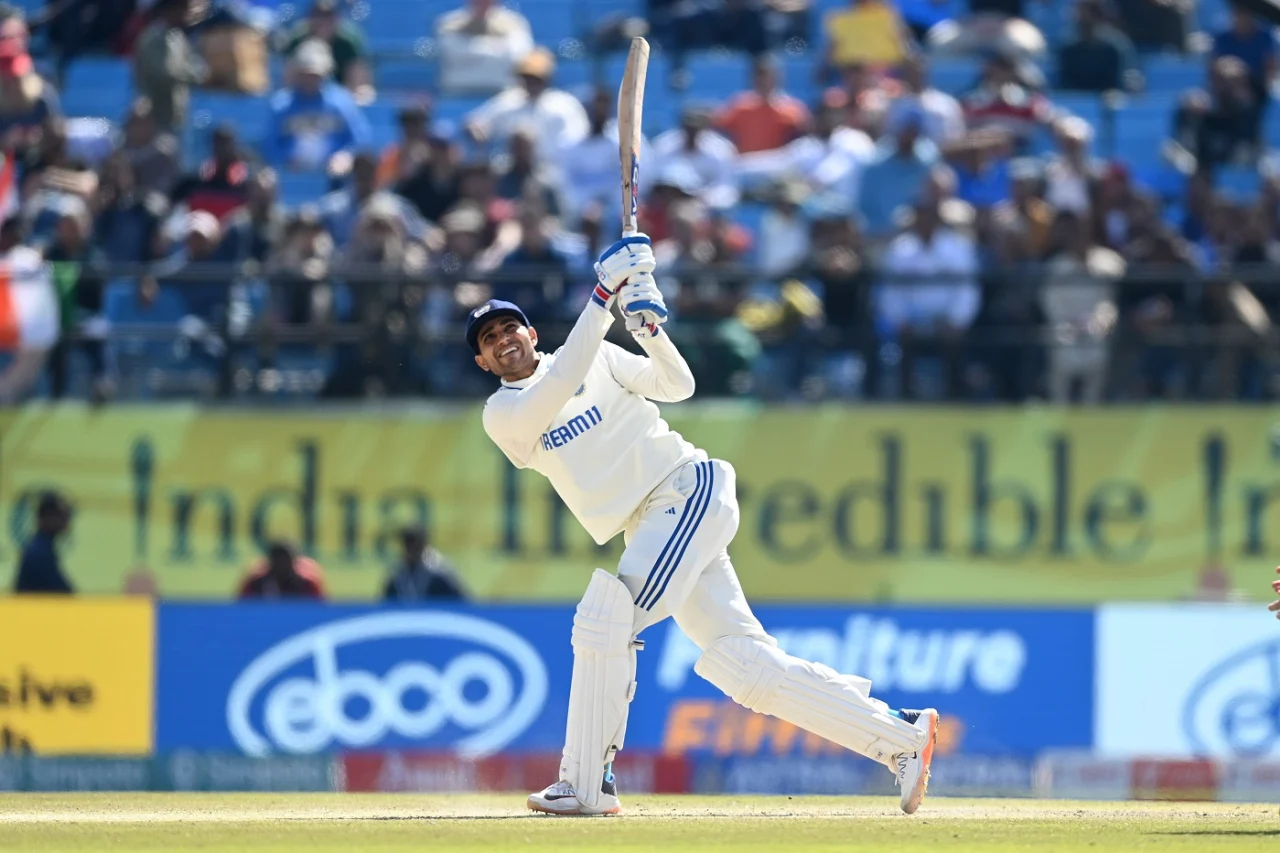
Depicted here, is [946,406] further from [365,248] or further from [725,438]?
[365,248]

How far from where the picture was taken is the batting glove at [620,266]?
759cm

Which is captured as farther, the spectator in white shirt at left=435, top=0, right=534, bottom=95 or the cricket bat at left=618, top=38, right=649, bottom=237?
the spectator in white shirt at left=435, top=0, right=534, bottom=95

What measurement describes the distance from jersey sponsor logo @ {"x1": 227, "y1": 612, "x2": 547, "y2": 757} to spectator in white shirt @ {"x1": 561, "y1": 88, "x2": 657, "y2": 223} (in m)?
3.40

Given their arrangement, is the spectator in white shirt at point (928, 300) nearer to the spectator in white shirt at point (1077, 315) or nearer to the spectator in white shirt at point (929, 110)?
the spectator in white shirt at point (1077, 315)

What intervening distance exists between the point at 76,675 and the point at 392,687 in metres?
1.66

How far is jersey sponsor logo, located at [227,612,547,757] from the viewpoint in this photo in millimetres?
12703

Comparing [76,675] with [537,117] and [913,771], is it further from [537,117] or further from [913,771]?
[913,771]

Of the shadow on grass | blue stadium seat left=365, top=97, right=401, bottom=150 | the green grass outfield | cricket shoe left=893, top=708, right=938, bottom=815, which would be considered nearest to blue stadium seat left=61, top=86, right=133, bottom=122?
blue stadium seat left=365, top=97, right=401, bottom=150

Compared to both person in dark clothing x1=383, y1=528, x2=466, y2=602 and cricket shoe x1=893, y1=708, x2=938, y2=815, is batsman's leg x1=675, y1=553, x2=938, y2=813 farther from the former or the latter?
person in dark clothing x1=383, y1=528, x2=466, y2=602

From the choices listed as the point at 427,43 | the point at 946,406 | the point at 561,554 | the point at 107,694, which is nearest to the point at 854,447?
the point at 946,406

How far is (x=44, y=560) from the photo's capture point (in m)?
13.4

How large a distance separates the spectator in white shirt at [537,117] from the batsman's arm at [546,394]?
757 centimetres

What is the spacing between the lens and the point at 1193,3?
17375mm

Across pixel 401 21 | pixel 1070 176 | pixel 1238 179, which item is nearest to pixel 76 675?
pixel 1070 176
